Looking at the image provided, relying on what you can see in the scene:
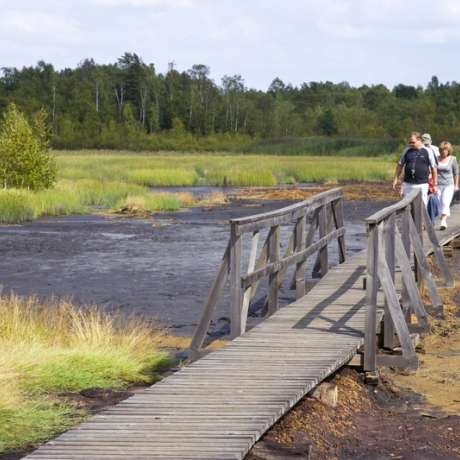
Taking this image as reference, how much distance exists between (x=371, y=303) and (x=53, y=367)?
9.24 ft

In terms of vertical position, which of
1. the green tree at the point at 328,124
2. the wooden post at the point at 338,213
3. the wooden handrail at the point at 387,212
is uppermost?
the green tree at the point at 328,124

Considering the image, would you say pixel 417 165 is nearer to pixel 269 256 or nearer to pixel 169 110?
pixel 269 256

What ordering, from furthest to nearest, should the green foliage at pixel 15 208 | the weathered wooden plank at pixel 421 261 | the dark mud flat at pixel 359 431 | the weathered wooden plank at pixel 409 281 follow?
the green foliage at pixel 15 208 → the weathered wooden plank at pixel 421 261 → the weathered wooden plank at pixel 409 281 → the dark mud flat at pixel 359 431

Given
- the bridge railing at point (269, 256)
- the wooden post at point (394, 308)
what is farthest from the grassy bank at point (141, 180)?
the wooden post at point (394, 308)

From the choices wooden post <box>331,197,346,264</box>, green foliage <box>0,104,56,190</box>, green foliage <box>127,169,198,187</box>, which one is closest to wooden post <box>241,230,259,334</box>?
wooden post <box>331,197,346,264</box>

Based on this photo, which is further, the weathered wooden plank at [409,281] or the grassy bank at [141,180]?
the grassy bank at [141,180]

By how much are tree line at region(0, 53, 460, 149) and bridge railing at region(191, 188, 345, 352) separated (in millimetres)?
83105

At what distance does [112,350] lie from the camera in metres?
9.65

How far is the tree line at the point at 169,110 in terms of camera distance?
10350 centimetres

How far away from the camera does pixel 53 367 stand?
8969 millimetres

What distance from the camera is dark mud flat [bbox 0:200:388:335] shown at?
15250mm

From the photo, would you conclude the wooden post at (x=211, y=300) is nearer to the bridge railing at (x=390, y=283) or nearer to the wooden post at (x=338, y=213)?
the bridge railing at (x=390, y=283)

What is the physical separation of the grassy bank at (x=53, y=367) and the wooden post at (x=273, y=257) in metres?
1.44

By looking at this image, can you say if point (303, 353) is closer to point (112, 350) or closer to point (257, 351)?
point (257, 351)
